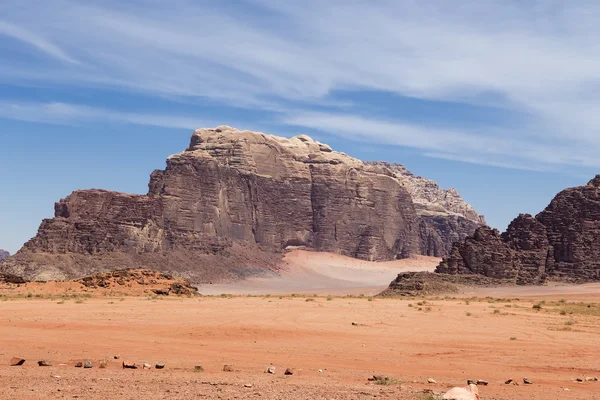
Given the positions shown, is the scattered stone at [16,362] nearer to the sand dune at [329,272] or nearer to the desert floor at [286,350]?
the desert floor at [286,350]

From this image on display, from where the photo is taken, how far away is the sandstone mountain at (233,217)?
10312 cm

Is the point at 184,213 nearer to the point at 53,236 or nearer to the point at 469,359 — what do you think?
the point at 53,236

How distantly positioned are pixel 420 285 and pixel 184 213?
189ft

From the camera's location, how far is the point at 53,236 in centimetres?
10112

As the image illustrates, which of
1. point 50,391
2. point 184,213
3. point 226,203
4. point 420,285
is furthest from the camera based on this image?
point 226,203

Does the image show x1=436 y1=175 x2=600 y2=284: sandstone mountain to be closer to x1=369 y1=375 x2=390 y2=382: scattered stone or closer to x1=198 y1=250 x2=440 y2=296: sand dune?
x1=198 y1=250 x2=440 y2=296: sand dune

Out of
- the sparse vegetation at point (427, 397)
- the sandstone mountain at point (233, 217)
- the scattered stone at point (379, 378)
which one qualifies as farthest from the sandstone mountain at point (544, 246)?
the sparse vegetation at point (427, 397)

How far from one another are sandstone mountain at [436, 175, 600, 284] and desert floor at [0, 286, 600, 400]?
44.8 meters

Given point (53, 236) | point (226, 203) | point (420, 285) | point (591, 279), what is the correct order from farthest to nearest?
point (226, 203) < point (53, 236) < point (591, 279) < point (420, 285)

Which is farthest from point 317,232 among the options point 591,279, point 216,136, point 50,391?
point 50,391

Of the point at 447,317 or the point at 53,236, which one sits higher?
the point at 53,236

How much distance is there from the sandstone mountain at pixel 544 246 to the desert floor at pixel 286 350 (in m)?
44.8

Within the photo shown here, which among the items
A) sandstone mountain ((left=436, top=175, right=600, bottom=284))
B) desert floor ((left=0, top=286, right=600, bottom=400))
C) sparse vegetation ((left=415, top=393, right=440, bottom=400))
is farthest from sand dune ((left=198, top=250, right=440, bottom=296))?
sparse vegetation ((left=415, top=393, right=440, bottom=400))

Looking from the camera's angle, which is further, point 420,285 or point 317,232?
point 317,232
